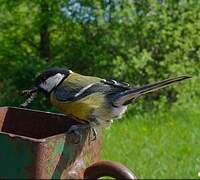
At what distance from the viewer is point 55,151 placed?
4.68 feet

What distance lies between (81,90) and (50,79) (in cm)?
29

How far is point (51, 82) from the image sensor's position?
233cm

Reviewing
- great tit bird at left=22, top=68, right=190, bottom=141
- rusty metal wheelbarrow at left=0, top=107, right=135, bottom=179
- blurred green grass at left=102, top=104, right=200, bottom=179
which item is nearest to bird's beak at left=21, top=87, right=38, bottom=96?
great tit bird at left=22, top=68, right=190, bottom=141

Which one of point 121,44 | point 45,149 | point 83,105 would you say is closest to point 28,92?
point 83,105

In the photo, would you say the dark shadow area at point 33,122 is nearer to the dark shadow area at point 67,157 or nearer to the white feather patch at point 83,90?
the dark shadow area at point 67,157

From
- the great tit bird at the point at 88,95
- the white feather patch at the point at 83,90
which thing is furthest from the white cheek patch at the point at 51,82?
the white feather patch at the point at 83,90

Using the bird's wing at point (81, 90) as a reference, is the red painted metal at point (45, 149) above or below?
above

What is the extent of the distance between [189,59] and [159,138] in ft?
5.30

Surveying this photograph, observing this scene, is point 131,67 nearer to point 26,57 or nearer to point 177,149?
point 26,57

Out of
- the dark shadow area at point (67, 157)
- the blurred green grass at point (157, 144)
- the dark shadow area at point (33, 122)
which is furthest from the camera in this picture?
the blurred green grass at point (157, 144)

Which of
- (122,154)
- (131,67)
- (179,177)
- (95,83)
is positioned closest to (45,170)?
(95,83)

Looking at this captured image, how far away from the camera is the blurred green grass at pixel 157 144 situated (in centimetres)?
438

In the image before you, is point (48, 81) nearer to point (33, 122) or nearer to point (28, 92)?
point (28, 92)

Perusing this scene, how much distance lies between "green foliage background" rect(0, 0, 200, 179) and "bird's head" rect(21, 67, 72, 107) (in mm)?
3896
